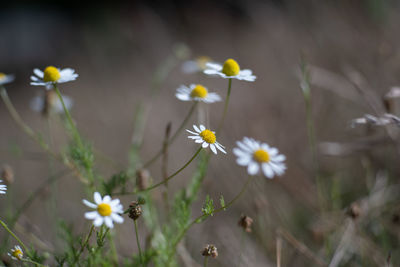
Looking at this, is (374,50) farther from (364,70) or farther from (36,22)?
(36,22)

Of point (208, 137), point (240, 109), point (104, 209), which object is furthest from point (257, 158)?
point (240, 109)

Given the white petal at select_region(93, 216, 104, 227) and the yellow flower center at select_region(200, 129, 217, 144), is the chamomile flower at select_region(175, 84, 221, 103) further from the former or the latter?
the white petal at select_region(93, 216, 104, 227)

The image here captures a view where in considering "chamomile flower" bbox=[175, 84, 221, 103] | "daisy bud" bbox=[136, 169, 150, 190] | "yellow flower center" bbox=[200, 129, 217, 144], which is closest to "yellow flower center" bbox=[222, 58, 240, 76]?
"chamomile flower" bbox=[175, 84, 221, 103]

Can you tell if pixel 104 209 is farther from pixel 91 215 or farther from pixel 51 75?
pixel 51 75

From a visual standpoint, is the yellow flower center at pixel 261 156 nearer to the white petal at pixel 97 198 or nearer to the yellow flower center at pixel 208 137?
the yellow flower center at pixel 208 137

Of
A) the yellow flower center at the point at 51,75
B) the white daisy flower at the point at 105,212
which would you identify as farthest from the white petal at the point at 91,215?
the yellow flower center at the point at 51,75
